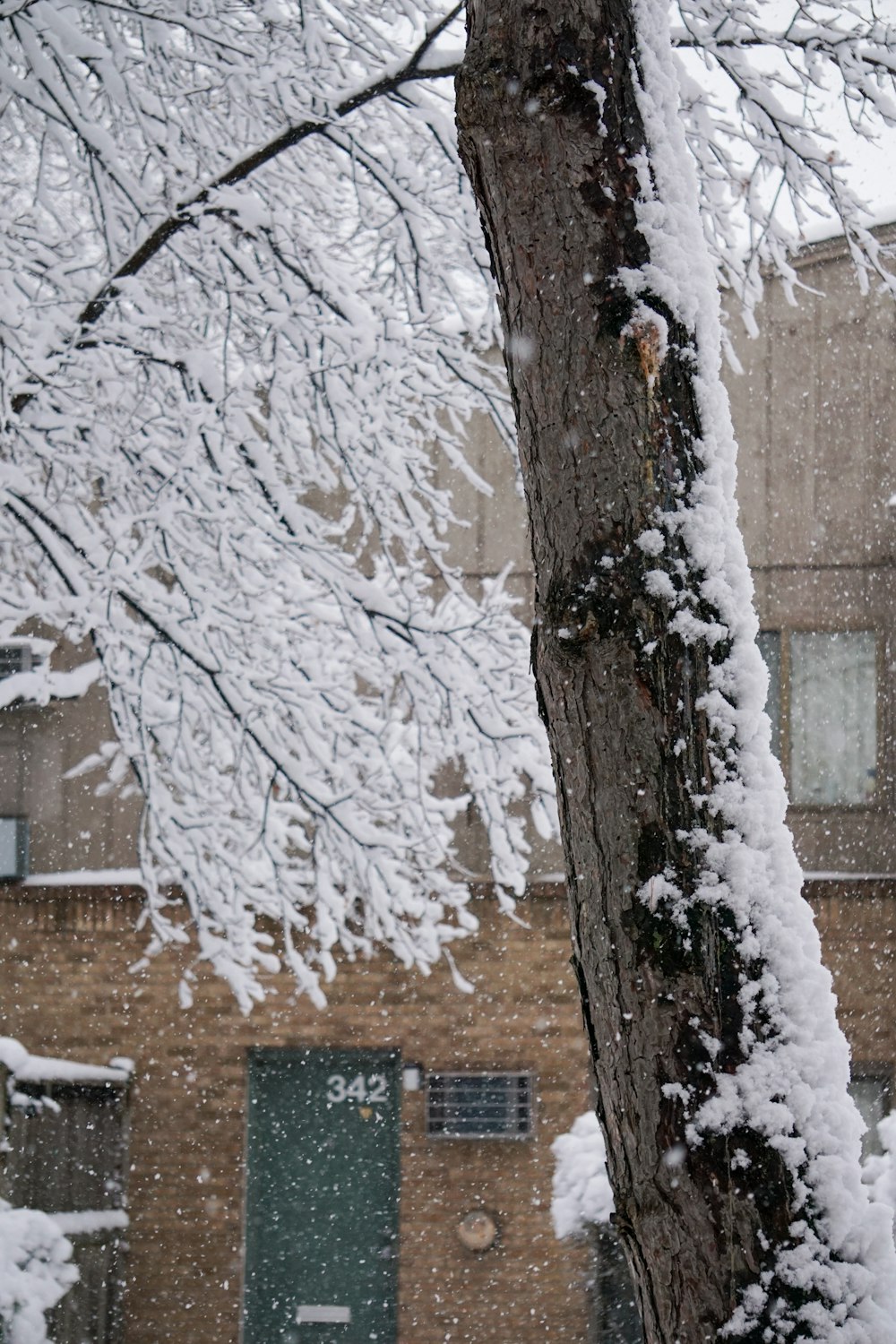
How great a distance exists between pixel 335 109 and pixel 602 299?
288 centimetres

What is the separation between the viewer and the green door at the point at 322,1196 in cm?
778

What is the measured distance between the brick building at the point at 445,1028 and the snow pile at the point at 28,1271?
198 centimetres

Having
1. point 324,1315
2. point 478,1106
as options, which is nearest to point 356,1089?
point 478,1106

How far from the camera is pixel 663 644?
1.62m

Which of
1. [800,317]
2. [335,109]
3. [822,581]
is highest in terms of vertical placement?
[800,317]

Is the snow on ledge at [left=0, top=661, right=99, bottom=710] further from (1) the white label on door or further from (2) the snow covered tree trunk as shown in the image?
(1) the white label on door

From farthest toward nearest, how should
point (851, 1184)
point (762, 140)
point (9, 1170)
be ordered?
point (9, 1170) → point (762, 140) → point (851, 1184)

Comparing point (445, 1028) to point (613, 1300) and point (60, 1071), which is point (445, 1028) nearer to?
point (60, 1071)

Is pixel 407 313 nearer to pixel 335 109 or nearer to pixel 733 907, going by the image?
pixel 335 109

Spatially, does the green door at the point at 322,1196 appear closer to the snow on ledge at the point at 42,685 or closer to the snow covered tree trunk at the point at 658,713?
the snow on ledge at the point at 42,685

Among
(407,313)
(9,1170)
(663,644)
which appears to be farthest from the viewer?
(9,1170)

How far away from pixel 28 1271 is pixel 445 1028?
3.12 meters

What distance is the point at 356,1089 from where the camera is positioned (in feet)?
26.1

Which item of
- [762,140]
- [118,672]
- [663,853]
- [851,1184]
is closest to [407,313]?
[762,140]
